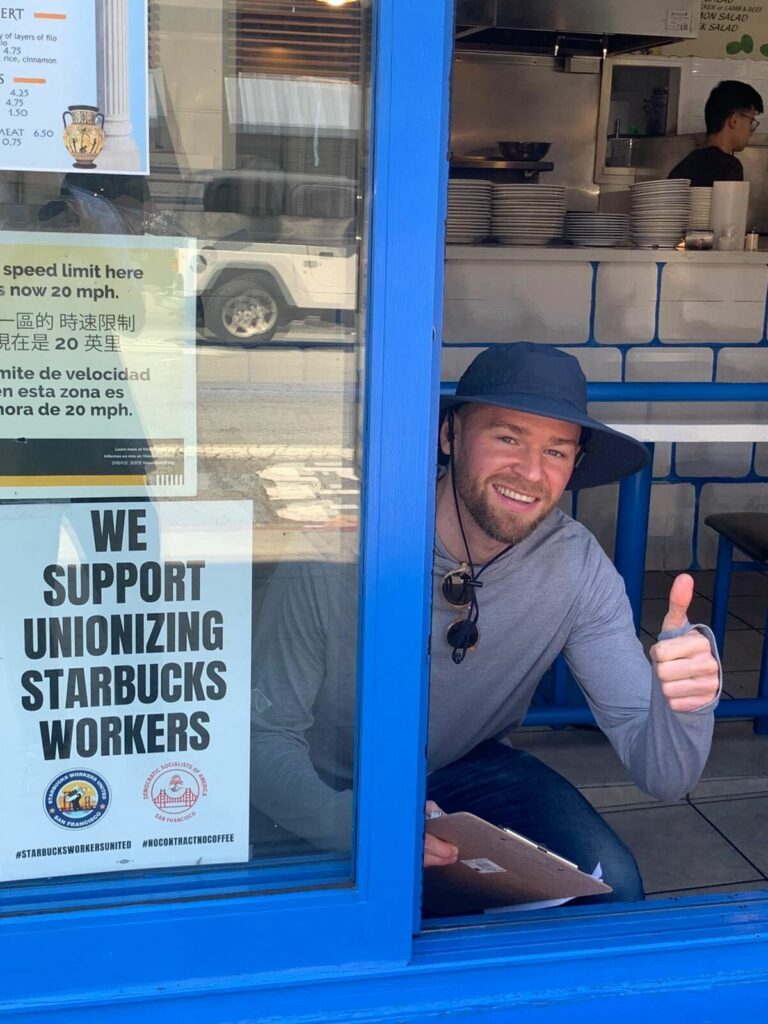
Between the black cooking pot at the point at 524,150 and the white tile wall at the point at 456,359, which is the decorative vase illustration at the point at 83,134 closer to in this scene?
the white tile wall at the point at 456,359

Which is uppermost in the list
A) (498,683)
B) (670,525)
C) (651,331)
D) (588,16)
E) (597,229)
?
(588,16)

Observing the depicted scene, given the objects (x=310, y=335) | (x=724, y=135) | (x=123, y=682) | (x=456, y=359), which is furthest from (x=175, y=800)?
(x=724, y=135)

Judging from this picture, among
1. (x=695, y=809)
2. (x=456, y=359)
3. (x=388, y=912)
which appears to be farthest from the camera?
(x=456, y=359)

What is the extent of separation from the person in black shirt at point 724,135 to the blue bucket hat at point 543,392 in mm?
4227

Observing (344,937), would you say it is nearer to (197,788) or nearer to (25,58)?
(197,788)

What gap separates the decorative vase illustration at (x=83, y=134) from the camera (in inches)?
40.9

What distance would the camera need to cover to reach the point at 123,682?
1.21m

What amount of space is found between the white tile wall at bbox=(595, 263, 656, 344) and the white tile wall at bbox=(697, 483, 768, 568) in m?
0.81

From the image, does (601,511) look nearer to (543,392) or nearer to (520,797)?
(520,797)

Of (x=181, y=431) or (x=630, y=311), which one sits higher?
(x=181, y=431)

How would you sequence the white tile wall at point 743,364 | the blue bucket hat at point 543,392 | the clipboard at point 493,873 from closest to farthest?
the clipboard at point 493,873 → the blue bucket hat at point 543,392 → the white tile wall at point 743,364

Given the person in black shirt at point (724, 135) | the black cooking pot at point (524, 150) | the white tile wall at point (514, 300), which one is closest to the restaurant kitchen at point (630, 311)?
the white tile wall at point (514, 300)

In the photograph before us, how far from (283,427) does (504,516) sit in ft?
2.52

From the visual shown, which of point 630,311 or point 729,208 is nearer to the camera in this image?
point 630,311
